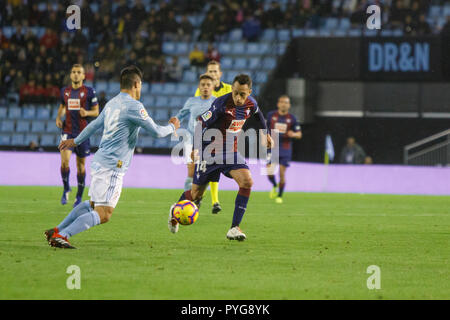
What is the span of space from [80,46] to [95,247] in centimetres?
1780

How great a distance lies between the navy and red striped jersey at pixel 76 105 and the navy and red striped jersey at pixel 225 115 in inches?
200

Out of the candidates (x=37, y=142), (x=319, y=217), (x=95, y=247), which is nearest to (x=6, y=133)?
(x=37, y=142)

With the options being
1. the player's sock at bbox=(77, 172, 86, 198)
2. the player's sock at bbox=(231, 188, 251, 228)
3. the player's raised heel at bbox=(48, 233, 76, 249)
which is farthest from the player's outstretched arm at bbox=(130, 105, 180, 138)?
the player's sock at bbox=(77, 172, 86, 198)

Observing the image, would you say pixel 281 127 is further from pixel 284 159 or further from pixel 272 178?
pixel 272 178

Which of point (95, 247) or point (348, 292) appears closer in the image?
point (348, 292)

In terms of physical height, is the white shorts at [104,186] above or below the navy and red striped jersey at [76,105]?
below

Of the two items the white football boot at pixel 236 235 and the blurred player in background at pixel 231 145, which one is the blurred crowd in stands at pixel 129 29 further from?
the white football boot at pixel 236 235

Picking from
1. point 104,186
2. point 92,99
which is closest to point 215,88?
point 92,99

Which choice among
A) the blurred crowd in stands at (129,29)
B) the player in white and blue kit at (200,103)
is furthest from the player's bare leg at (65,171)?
the blurred crowd in stands at (129,29)

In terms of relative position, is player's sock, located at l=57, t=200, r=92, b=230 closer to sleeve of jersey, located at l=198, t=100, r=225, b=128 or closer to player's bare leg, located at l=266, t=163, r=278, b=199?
sleeve of jersey, located at l=198, t=100, r=225, b=128

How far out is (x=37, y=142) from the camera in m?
23.4

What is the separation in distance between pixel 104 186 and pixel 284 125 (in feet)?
32.0

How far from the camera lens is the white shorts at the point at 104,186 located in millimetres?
8008
